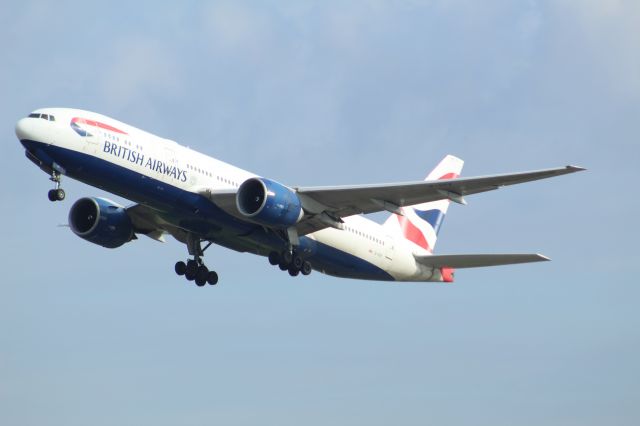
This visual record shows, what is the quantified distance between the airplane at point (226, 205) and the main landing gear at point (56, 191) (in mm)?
34

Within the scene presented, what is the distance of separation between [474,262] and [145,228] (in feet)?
42.8

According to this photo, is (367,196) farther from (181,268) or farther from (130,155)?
(181,268)

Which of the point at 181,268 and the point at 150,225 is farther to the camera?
the point at 181,268

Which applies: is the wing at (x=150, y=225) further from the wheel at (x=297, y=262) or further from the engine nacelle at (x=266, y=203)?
the wheel at (x=297, y=262)

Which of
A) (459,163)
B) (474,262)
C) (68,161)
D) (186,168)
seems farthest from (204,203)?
(459,163)

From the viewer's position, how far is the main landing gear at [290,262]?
50344 millimetres

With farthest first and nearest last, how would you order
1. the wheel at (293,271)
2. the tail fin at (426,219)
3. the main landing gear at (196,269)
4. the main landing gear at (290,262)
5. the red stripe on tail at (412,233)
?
the red stripe on tail at (412,233) → the tail fin at (426,219) → the main landing gear at (196,269) → the wheel at (293,271) → the main landing gear at (290,262)

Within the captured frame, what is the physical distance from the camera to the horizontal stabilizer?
49.4 meters

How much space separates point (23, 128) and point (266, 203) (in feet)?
28.4

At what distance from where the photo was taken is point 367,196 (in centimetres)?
4866

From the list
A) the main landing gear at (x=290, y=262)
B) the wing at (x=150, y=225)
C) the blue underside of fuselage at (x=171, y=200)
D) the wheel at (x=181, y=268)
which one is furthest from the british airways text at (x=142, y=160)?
the wheel at (x=181, y=268)

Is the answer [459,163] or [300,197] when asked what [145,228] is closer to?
[300,197]

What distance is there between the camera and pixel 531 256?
48.9 metres

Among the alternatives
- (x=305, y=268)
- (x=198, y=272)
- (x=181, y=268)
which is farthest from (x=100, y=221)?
(x=305, y=268)
